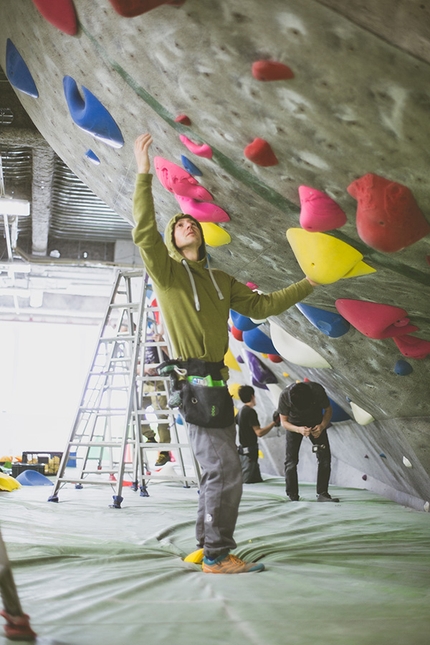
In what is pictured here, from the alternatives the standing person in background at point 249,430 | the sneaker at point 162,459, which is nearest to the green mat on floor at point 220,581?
the standing person in background at point 249,430

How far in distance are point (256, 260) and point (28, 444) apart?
11.3 m

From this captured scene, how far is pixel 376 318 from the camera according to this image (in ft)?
8.87

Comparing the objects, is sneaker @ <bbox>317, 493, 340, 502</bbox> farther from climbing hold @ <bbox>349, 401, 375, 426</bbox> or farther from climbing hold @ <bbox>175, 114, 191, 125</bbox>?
climbing hold @ <bbox>175, 114, 191, 125</bbox>

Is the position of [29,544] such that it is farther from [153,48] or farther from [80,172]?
[80,172]

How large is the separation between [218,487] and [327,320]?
50.5 inches

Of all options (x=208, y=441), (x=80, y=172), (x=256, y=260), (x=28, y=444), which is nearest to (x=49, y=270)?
(x=28, y=444)

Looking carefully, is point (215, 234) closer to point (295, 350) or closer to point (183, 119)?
point (183, 119)

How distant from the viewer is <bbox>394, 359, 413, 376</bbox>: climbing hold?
3.03 m

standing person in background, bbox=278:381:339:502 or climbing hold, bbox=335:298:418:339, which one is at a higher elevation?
climbing hold, bbox=335:298:418:339

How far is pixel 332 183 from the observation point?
6.29 ft

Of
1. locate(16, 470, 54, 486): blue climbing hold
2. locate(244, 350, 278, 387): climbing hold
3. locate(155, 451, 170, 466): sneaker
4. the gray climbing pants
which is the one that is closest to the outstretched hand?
the gray climbing pants

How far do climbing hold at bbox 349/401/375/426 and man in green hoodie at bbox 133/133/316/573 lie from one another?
202cm

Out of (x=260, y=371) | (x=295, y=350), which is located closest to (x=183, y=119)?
(x=295, y=350)

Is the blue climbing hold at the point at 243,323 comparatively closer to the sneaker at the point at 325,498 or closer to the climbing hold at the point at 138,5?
the sneaker at the point at 325,498
